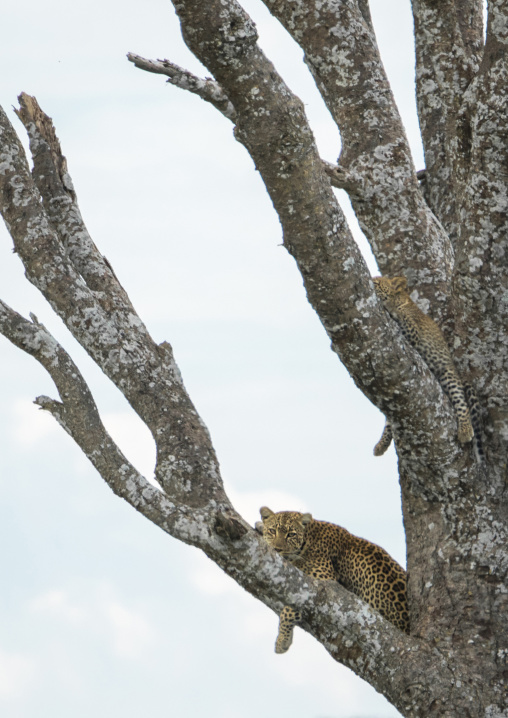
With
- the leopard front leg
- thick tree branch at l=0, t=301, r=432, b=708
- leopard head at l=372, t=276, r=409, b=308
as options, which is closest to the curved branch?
leopard head at l=372, t=276, r=409, b=308

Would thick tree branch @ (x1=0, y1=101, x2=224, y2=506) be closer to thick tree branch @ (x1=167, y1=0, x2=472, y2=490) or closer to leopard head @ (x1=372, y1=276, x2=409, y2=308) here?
thick tree branch @ (x1=167, y1=0, x2=472, y2=490)

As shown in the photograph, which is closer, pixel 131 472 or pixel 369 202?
pixel 131 472

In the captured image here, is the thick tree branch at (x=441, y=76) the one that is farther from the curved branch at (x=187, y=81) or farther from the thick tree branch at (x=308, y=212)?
the curved branch at (x=187, y=81)

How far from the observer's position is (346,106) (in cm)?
717

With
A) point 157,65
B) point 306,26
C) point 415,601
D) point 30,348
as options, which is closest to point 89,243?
point 30,348

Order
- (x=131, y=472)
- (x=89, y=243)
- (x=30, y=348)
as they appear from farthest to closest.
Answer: (x=89, y=243) → (x=30, y=348) → (x=131, y=472)

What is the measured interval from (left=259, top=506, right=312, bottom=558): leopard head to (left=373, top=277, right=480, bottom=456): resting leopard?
40.2 inches

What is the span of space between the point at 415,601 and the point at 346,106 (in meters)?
3.90

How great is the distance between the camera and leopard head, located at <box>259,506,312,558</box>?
6871 mm

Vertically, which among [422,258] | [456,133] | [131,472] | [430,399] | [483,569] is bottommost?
[131,472]

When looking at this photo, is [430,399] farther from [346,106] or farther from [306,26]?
[306,26]

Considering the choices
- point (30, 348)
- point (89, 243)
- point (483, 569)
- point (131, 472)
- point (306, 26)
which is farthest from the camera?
point (89, 243)

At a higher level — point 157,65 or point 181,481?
point 157,65

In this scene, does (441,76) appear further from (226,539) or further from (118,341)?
(226,539)
